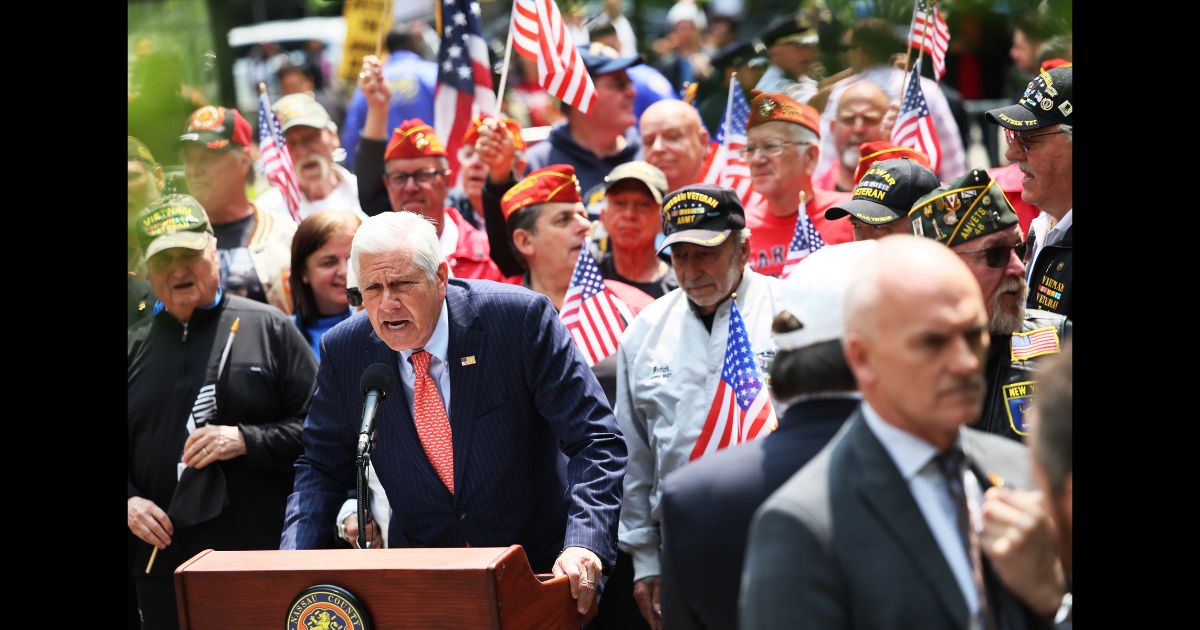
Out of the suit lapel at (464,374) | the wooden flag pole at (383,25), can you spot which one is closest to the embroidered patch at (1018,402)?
the suit lapel at (464,374)

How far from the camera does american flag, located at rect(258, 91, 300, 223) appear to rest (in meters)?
7.99

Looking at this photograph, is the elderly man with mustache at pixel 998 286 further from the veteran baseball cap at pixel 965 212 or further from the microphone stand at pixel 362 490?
the microphone stand at pixel 362 490

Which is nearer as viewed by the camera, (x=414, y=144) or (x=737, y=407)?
(x=737, y=407)

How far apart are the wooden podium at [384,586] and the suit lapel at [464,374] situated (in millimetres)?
709

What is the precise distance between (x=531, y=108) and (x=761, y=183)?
9.53 meters

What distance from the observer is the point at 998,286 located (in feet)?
13.8

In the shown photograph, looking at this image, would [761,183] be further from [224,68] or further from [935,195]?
[224,68]

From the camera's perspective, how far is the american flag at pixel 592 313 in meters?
6.02

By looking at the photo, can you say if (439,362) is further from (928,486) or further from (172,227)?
(928,486)

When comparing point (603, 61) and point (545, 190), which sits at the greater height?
point (603, 61)

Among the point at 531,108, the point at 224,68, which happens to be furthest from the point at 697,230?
the point at 224,68

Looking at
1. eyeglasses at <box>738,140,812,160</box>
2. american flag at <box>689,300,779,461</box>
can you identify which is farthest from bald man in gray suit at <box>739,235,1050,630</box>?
eyeglasses at <box>738,140,812,160</box>

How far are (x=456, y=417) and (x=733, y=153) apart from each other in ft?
13.0

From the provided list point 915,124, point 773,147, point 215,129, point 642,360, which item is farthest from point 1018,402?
point 215,129
